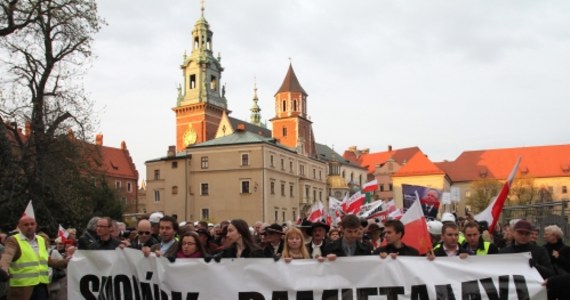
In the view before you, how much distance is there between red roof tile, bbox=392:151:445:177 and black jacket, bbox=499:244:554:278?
103m

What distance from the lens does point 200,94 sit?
98.0m

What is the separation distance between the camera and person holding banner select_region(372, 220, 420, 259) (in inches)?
270

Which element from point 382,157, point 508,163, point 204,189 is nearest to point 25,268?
point 204,189

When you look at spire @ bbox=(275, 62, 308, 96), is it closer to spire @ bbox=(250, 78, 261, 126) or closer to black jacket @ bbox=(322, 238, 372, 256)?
spire @ bbox=(250, 78, 261, 126)

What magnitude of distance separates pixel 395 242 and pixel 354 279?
60cm

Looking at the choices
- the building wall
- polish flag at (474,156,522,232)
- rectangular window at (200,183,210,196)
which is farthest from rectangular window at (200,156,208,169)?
polish flag at (474,156,522,232)

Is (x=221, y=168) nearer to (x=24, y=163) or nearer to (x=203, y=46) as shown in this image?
(x=203, y=46)

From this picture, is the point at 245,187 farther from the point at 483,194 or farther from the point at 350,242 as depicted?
the point at 350,242

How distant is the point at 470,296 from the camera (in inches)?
263

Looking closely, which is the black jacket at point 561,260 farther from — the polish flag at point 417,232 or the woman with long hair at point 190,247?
the woman with long hair at point 190,247

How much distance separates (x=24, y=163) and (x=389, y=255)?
2133 cm

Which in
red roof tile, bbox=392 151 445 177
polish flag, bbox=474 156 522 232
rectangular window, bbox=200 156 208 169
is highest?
red roof tile, bbox=392 151 445 177

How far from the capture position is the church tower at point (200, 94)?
3784 inches

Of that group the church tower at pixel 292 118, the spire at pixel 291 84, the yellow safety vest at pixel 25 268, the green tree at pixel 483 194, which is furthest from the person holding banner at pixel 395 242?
the spire at pixel 291 84
